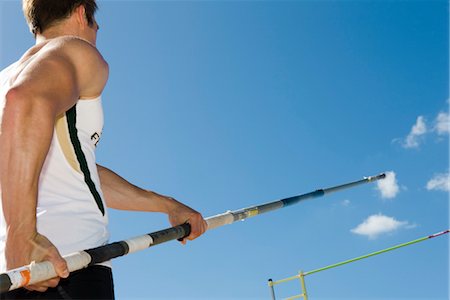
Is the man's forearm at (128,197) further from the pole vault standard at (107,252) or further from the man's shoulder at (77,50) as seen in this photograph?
the man's shoulder at (77,50)

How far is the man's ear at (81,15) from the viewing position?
83.4 inches

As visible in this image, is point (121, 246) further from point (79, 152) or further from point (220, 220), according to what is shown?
point (220, 220)

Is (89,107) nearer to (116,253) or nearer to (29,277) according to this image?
(116,253)

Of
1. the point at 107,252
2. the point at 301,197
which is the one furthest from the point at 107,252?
the point at 301,197

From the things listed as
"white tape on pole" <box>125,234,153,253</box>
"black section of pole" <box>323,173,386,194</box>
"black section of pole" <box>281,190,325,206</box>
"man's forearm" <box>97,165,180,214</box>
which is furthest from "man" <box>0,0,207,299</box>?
"black section of pole" <box>323,173,386,194</box>

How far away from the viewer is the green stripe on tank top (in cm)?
186

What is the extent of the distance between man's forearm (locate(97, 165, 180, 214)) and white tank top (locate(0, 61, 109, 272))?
2.62ft

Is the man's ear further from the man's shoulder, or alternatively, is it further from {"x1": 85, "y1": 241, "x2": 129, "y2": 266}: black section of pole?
{"x1": 85, "y1": 241, "x2": 129, "y2": 266}: black section of pole

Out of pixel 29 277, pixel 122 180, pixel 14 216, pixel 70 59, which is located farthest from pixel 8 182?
pixel 122 180

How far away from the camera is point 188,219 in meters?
2.71

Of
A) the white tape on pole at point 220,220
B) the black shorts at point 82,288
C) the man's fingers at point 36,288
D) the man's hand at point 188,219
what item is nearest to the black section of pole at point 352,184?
the white tape on pole at point 220,220

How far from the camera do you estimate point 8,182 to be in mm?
1519

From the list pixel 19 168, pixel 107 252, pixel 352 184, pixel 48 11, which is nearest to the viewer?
pixel 19 168

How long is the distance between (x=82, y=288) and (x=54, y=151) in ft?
1.54
